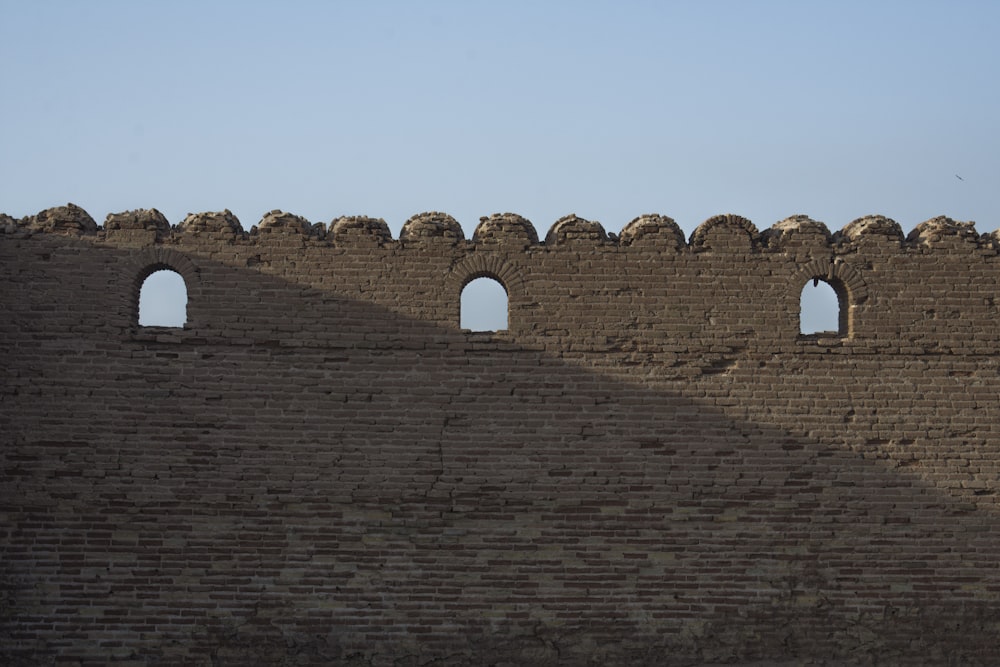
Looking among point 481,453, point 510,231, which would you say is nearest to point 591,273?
point 510,231

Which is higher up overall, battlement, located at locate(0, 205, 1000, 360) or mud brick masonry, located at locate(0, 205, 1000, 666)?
battlement, located at locate(0, 205, 1000, 360)

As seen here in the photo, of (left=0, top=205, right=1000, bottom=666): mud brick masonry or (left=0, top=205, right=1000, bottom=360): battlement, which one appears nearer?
(left=0, top=205, right=1000, bottom=666): mud brick masonry

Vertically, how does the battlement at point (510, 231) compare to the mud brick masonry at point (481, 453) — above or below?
above

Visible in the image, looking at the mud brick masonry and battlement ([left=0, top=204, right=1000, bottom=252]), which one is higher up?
battlement ([left=0, top=204, right=1000, bottom=252])

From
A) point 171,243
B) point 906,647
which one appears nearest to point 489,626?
point 906,647

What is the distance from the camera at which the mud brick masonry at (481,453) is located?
984cm

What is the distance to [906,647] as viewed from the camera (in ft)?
32.8

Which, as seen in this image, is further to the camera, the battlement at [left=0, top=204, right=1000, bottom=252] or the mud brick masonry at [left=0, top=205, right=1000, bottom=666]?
the battlement at [left=0, top=204, right=1000, bottom=252]

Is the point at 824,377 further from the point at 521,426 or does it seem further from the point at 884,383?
the point at 521,426

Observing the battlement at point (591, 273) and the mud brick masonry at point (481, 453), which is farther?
the battlement at point (591, 273)

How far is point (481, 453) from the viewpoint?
10000 millimetres

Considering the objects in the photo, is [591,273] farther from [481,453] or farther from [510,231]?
[481,453]

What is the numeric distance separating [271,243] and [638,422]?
129 inches

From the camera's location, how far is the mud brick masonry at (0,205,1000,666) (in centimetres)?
984
